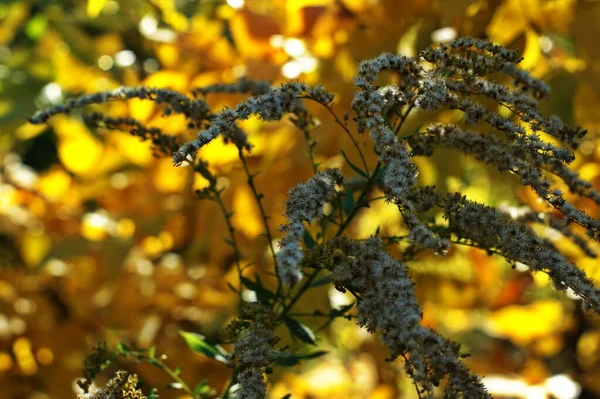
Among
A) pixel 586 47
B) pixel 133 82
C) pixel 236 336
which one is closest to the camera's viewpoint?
pixel 236 336

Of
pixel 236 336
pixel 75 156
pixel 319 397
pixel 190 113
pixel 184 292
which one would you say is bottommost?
pixel 236 336

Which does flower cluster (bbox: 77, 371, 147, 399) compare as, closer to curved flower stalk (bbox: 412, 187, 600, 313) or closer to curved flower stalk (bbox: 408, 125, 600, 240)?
curved flower stalk (bbox: 412, 187, 600, 313)

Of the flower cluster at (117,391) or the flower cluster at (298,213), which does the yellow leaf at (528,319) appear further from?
the flower cluster at (117,391)

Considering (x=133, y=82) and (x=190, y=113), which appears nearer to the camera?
(x=190, y=113)

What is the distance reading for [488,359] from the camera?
10.8 feet

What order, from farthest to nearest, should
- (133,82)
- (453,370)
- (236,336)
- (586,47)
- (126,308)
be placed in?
(133,82), (126,308), (586,47), (236,336), (453,370)

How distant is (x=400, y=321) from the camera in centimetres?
94

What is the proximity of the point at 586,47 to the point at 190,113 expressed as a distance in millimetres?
1244

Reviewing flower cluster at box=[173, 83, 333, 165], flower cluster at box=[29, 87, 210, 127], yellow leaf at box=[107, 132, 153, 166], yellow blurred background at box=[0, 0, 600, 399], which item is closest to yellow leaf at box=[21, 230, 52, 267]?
yellow blurred background at box=[0, 0, 600, 399]

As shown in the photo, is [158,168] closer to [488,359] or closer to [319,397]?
[319,397]

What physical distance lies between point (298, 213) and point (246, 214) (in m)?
1.65

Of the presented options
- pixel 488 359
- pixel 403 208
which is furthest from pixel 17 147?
pixel 403 208

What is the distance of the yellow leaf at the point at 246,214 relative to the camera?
2.58m

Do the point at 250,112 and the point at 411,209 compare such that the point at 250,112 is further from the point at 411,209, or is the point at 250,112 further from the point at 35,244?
the point at 35,244
